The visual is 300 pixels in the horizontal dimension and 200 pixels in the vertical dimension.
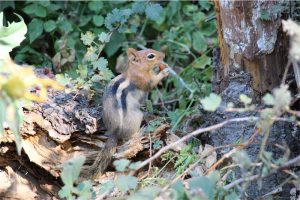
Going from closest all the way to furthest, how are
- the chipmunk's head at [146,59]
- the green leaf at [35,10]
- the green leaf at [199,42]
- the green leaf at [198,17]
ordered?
the chipmunk's head at [146,59]
the green leaf at [35,10]
the green leaf at [199,42]
the green leaf at [198,17]

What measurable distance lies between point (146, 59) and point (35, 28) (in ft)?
4.04

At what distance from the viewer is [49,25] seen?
533cm

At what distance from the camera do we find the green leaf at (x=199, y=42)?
5512 mm

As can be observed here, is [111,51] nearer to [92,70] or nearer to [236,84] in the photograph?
[92,70]

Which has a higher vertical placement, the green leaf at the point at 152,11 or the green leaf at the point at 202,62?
the green leaf at the point at 152,11

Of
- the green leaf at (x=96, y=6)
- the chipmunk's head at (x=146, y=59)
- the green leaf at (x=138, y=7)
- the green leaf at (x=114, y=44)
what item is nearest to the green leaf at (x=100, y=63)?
the chipmunk's head at (x=146, y=59)

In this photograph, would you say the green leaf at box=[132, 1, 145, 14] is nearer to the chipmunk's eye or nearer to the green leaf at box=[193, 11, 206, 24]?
the chipmunk's eye

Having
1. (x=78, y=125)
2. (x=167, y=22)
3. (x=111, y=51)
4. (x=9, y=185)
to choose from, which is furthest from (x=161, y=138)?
(x=167, y=22)

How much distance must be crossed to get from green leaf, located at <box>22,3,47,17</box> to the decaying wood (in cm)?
144

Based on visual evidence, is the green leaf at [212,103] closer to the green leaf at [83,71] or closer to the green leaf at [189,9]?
the green leaf at [83,71]

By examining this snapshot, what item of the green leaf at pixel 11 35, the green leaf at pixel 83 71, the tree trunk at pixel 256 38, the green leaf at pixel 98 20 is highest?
the tree trunk at pixel 256 38

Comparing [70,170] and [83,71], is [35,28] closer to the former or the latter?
[83,71]

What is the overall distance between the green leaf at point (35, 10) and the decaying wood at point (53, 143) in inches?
56.8

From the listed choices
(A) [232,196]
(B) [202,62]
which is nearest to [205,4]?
(B) [202,62]
